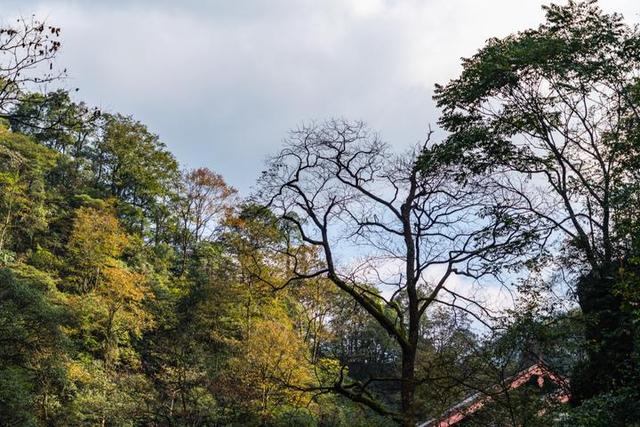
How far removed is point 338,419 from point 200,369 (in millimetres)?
4514

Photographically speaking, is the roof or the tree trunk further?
the roof

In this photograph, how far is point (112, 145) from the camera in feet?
90.4

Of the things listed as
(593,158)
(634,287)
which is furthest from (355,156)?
(634,287)

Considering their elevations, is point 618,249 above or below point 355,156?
below

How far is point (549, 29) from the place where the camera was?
8.39 m

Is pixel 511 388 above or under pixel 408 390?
above

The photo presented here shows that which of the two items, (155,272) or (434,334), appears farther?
(155,272)

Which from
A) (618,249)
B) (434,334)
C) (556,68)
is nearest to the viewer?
(618,249)

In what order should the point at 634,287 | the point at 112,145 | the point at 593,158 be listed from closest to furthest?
the point at 634,287 < the point at 593,158 < the point at 112,145

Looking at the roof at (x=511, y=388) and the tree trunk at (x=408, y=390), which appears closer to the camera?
the tree trunk at (x=408, y=390)

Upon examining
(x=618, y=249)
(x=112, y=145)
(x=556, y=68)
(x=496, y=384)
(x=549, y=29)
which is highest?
(x=112, y=145)

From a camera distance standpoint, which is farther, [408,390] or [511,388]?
[511,388]

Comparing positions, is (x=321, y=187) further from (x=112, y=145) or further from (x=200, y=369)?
(x=112, y=145)

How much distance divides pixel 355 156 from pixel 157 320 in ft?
46.7
